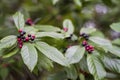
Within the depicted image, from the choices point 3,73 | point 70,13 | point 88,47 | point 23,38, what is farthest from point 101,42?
point 70,13

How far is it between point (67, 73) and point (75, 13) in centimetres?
115

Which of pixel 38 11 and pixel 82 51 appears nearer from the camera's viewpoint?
pixel 82 51

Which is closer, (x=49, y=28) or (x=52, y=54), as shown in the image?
(x=52, y=54)

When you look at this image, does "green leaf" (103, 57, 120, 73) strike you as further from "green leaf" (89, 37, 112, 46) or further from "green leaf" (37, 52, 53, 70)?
"green leaf" (37, 52, 53, 70)

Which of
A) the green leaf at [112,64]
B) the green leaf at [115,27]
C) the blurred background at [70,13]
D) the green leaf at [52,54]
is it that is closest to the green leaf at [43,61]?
the green leaf at [52,54]

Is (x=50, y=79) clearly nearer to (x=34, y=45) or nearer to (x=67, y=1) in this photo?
(x=34, y=45)

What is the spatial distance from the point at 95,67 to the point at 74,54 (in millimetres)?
120

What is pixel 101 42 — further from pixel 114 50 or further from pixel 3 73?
pixel 3 73

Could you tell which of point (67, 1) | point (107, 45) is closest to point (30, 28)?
point (107, 45)

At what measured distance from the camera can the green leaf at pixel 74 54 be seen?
1325mm

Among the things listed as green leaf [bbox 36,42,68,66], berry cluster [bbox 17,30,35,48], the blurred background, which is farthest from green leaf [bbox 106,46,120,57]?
the blurred background

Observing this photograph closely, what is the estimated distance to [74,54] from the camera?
1353 millimetres

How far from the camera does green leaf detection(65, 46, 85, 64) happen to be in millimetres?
Result: 1325

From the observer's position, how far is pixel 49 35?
1318mm
